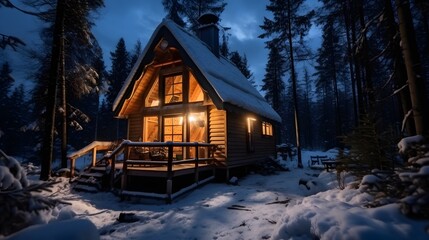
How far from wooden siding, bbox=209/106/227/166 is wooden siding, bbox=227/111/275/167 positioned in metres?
0.31

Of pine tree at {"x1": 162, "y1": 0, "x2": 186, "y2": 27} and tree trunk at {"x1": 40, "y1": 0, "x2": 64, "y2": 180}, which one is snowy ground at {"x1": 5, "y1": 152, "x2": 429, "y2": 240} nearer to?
tree trunk at {"x1": 40, "y1": 0, "x2": 64, "y2": 180}

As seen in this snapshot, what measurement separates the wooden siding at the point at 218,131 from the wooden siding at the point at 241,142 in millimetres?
307

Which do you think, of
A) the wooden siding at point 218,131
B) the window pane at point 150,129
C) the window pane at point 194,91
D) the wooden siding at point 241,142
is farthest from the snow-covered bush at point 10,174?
the window pane at point 150,129

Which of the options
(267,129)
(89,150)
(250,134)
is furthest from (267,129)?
(89,150)

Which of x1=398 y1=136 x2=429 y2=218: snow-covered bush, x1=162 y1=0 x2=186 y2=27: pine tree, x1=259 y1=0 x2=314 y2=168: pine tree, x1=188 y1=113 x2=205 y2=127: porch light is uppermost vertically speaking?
x1=162 y1=0 x2=186 y2=27: pine tree

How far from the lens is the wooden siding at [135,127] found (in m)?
13.9

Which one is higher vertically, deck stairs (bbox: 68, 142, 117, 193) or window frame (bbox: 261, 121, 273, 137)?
window frame (bbox: 261, 121, 273, 137)

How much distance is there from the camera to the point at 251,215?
6.13 metres

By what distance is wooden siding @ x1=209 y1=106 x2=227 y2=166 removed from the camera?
11555 millimetres

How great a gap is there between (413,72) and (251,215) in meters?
4.79

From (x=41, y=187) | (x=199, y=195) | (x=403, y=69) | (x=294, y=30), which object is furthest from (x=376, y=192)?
(x=294, y=30)

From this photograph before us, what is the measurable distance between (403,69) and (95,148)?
39.6 ft

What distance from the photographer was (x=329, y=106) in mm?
54406

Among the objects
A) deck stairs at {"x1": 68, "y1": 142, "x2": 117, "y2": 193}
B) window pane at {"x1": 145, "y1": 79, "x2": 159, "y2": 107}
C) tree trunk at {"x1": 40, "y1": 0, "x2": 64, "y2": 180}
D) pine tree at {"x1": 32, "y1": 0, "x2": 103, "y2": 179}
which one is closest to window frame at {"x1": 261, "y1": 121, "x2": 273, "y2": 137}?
window pane at {"x1": 145, "y1": 79, "x2": 159, "y2": 107}
